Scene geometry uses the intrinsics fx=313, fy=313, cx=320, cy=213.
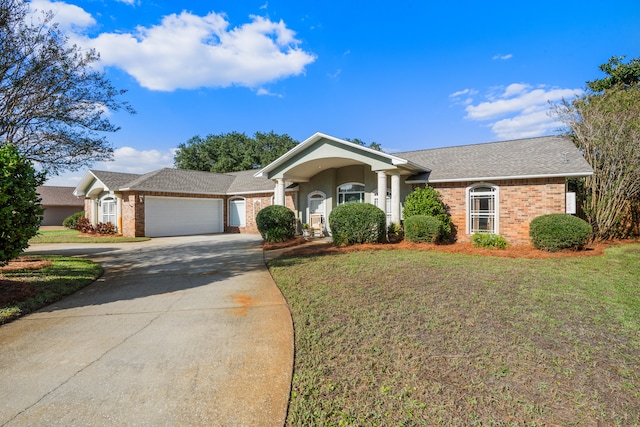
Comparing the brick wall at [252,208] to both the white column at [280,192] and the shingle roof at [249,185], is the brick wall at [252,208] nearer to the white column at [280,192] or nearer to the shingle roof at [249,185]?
the shingle roof at [249,185]

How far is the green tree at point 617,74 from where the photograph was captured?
60.9ft

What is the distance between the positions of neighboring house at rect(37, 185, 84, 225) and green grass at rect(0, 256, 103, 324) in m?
31.6

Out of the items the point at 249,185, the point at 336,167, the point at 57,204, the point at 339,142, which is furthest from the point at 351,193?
the point at 57,204

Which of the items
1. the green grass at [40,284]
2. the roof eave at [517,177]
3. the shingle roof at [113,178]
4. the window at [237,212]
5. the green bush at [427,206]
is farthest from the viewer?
the window at [237,212]

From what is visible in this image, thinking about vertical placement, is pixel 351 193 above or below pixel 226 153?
below

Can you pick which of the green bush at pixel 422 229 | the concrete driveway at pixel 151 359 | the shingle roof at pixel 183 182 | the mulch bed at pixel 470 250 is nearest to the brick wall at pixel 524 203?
the mulch bed at pixel 470 250

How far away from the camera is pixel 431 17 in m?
12.4

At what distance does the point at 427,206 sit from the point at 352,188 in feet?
15.2

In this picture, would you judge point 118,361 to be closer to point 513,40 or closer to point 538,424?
point 538,424

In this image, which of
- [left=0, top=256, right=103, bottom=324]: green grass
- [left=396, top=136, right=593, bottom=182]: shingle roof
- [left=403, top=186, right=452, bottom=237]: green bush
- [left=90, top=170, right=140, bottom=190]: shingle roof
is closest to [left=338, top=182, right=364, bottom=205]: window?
[left=403, top=186, right=452, bottom=237]: green bush

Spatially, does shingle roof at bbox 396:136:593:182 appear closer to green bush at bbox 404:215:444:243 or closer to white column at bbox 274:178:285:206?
green bush at bbox 404:215:444:243

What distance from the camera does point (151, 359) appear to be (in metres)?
3.70

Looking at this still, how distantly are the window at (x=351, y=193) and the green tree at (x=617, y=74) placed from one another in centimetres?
1536

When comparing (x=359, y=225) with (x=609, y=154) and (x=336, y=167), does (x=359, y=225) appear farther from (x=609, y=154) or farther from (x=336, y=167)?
(x=609, y=154)
